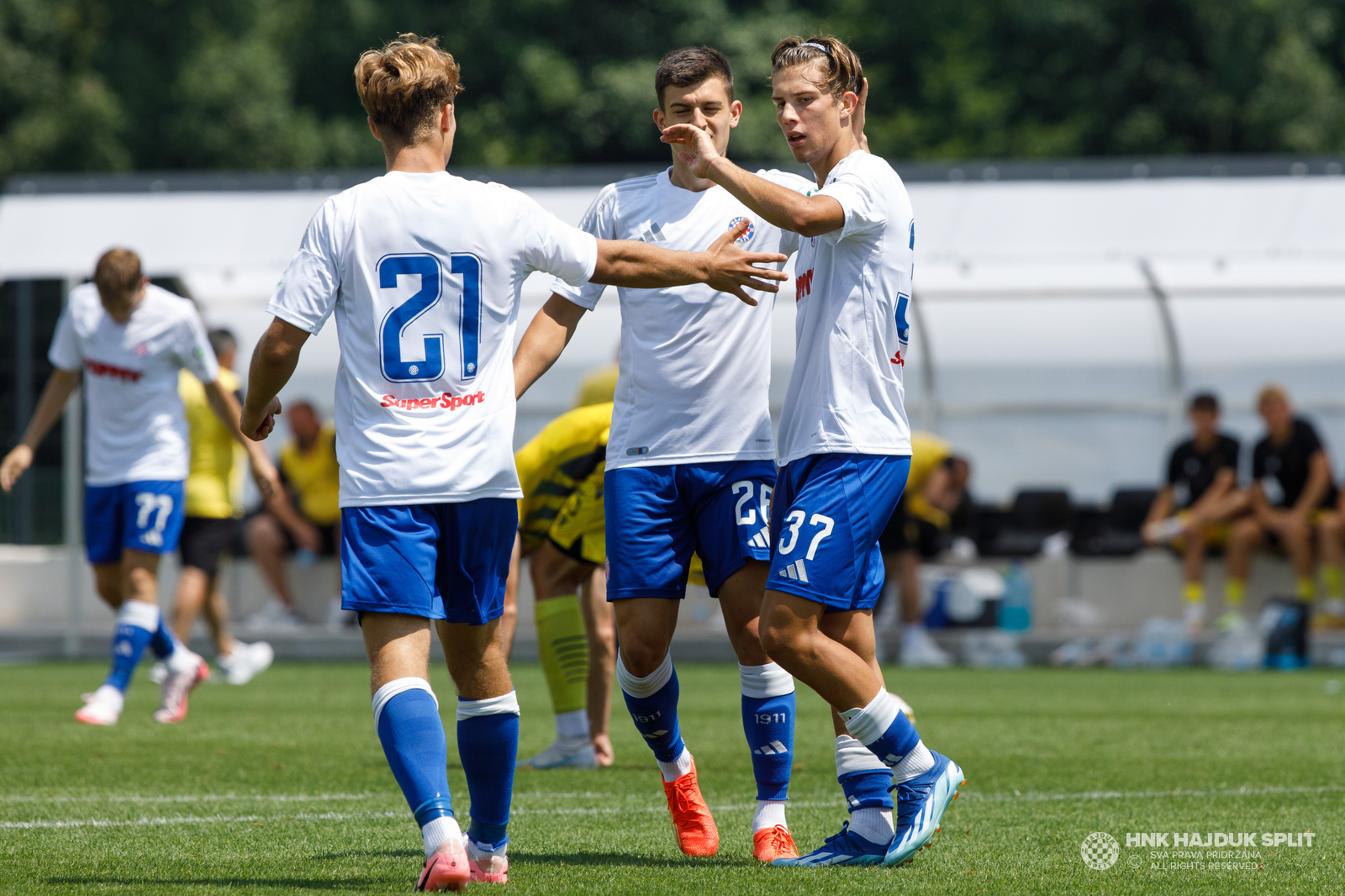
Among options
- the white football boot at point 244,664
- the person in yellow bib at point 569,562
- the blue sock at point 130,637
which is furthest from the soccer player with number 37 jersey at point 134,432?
the white football boot at point 244,664

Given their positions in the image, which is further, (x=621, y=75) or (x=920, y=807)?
(x=621, y=75)

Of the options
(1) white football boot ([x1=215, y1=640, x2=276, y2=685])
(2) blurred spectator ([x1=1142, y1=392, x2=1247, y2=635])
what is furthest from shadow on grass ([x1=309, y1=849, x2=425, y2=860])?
(2) blurred spectator ([x1=1142, y1=392, x2=1247, y2=635])

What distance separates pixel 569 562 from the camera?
727 cm

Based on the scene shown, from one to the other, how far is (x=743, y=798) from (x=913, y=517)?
8.02m

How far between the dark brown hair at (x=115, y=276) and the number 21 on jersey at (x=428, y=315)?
485 centimetres

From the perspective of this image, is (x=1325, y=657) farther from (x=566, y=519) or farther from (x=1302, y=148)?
(x=1302, y=148)

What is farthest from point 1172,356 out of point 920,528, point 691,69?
point 691,69

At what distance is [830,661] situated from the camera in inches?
180

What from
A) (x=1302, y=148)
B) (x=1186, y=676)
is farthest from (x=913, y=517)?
(x=1302, y=148)

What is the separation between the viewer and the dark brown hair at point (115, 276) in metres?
8.55

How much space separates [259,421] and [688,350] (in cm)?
127

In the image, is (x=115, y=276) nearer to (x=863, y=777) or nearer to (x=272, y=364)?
(x=272, y=364)

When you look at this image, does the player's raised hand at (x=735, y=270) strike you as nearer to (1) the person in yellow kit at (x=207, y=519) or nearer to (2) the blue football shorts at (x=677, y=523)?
(2) the blue football shorts at (x=677, y=523)

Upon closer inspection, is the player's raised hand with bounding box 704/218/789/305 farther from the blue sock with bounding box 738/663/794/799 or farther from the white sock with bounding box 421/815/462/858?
the white sock with bounding box 421/815/462/858
